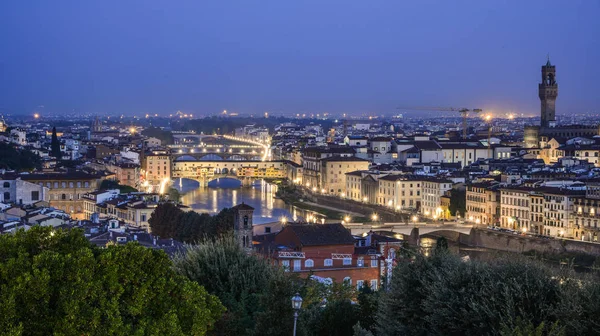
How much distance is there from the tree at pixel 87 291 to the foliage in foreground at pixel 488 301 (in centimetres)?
100

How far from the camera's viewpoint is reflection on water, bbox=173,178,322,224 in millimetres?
21234

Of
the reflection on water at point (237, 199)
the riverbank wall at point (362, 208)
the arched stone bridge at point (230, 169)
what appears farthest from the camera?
the arched stone bridge at point (230, 169)

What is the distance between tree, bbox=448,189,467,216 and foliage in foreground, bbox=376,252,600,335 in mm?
14815

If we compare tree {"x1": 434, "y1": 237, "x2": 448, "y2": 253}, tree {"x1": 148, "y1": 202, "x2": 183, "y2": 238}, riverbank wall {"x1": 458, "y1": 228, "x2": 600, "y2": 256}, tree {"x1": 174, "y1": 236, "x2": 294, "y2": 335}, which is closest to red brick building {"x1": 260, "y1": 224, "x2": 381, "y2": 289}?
tree {"x1": 434, "y1": 237, "x2": 448, "y2": 253}

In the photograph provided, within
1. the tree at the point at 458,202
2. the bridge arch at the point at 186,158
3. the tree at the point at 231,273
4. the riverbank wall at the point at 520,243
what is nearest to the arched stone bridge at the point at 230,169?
the bridge arch at the point at 186,158

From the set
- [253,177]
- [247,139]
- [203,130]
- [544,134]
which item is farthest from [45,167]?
[203,130]

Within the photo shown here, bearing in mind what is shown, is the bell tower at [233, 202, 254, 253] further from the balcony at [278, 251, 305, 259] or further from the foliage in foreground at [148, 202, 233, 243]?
the foliage in foreground at [148, 202, 233, 243]

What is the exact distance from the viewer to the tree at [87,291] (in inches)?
146

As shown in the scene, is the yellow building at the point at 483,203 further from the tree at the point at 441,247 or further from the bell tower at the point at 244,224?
the bell tower at the point at 244,224

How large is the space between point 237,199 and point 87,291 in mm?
22101

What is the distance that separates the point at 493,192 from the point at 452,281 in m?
14.3

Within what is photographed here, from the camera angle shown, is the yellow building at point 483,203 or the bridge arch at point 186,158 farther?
the bridge arch at point 186,158

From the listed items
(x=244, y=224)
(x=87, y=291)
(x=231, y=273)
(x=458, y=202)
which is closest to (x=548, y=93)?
(x=458, y=202)

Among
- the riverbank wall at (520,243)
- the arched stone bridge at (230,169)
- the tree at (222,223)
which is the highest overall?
the tree at (222,223)
